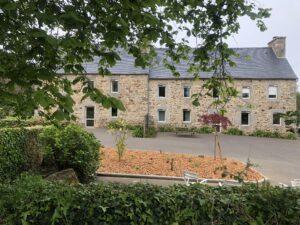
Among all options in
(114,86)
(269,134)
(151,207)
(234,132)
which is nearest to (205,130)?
(234,132)

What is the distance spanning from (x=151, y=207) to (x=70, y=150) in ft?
22.6

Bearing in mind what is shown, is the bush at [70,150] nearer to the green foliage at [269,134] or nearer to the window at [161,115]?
the window at [161,115]

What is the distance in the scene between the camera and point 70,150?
36.2 feet

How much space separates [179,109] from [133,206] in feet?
94.5

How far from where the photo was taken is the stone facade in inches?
1292

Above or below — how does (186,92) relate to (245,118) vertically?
above

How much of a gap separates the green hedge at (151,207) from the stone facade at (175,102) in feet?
92.2

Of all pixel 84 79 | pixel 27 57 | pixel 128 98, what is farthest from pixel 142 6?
pixel 128 98

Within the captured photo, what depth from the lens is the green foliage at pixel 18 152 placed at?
30.2ft

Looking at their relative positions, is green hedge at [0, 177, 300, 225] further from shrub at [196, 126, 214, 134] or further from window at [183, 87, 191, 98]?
window at [183, 87, 191, 98]

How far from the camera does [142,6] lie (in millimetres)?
3877

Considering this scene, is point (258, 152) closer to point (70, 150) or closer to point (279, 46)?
point (70, 150)

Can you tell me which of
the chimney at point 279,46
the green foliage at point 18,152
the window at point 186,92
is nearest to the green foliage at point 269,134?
the window at point 186,92

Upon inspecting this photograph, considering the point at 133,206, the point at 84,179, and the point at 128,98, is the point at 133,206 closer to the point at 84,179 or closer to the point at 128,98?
the point at 84,179
